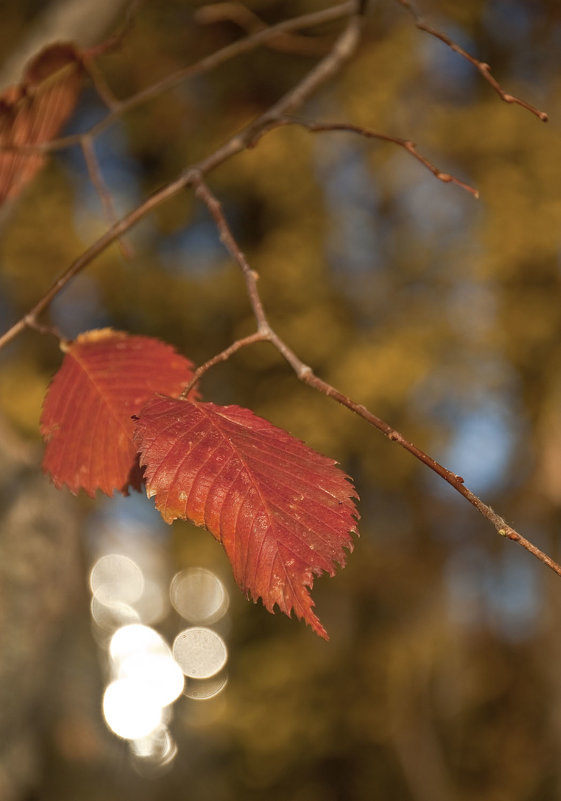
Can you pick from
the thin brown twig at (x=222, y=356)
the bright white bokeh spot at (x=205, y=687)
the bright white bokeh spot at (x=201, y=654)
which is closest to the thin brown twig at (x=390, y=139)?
the thin brown twig at (x=222, y=356)

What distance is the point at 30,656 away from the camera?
1406 millimetres

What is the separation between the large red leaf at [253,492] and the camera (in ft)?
0.97

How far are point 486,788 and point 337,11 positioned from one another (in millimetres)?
3545

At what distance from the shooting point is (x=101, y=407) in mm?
391

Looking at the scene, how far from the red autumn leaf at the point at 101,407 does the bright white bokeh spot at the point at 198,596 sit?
164 inches

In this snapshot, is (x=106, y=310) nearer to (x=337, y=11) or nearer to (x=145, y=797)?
(x=145, y=797)

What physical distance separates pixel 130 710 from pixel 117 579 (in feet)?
9.50

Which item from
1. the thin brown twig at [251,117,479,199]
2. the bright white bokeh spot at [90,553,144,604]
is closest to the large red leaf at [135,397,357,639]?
the thin brown twig at [251,117,479,199]

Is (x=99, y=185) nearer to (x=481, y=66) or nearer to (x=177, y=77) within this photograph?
(x=177, y=77)

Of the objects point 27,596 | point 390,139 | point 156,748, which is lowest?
point 156,748

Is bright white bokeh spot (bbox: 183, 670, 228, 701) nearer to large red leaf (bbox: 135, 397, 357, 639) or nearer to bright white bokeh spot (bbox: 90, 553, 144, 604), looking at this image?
bright white bokeh spot (bbox: 90, 553, 144, 604)

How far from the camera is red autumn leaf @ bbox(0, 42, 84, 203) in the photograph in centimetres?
60

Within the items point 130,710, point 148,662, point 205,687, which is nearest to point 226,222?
point 130,710

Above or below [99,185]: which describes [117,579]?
above
